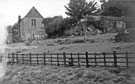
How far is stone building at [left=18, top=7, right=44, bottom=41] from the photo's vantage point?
57.2m

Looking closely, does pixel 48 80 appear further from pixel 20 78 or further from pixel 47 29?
pixel 47 29

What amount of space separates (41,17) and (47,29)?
6.27 m

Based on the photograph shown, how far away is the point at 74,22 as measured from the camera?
5591cm

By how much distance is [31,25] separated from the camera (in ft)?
190

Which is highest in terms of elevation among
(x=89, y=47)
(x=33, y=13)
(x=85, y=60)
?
(x=33, y=13)

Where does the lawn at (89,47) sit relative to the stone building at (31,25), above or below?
below

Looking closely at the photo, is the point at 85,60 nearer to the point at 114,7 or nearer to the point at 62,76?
the point at 62,76

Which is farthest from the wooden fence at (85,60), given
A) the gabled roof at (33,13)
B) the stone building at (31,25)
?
the gabled roof at (33,13)

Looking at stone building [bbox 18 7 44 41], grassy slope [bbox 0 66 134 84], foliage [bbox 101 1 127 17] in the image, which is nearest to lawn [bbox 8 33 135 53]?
foliage [bbox 101 1 127 17]

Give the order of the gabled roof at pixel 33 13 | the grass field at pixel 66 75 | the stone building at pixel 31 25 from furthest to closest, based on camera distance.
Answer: the gabled roof at pixel 33 13 → the stone building at pixel 31 25 → the grass field at pixel 66 75

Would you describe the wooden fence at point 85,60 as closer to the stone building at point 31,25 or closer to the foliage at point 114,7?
the foliage at point 114,7

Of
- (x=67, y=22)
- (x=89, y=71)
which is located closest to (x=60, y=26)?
(x=67, y=22)

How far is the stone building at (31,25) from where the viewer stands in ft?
188

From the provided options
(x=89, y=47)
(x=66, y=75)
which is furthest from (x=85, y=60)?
(x=89, y=47)
